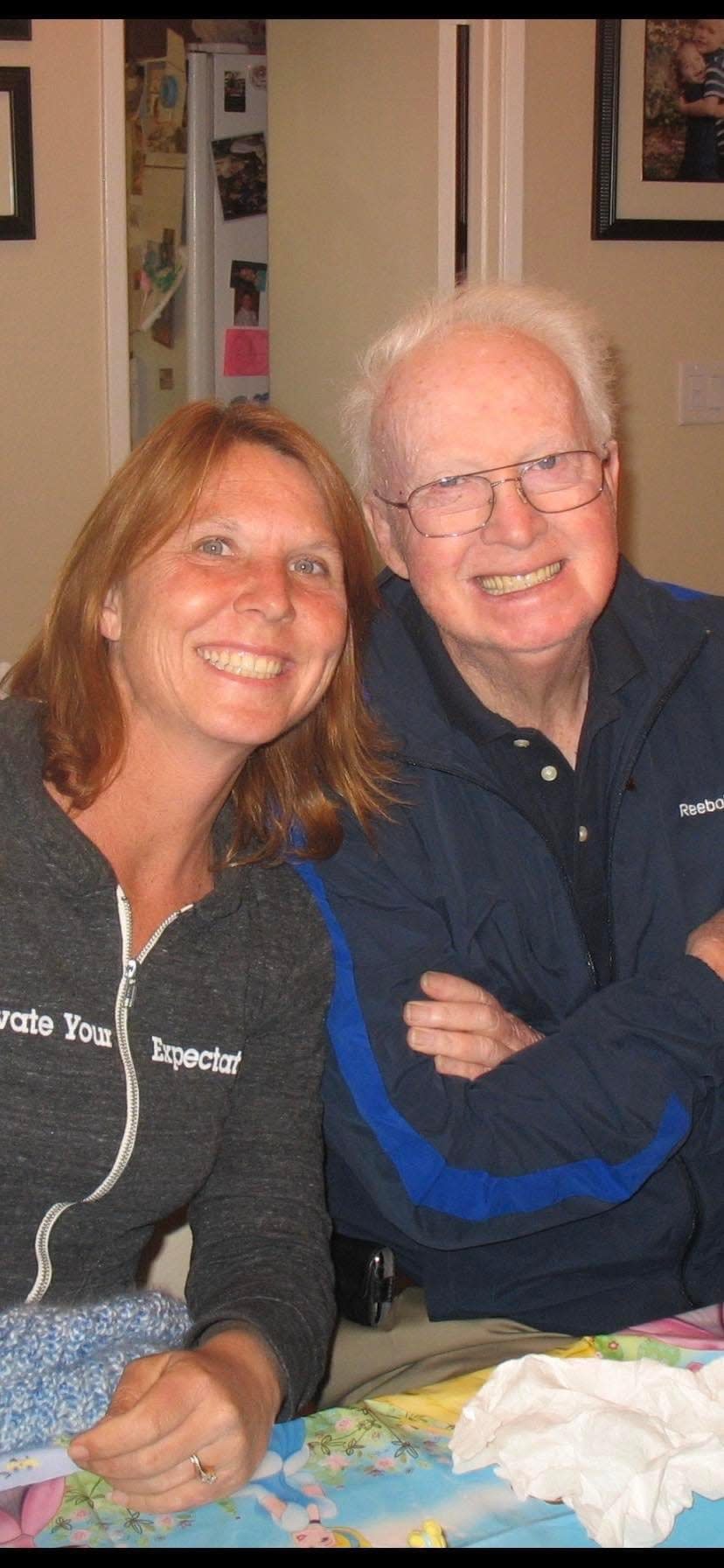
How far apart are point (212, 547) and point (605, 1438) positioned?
76 cm

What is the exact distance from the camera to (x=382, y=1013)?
1.33 metres

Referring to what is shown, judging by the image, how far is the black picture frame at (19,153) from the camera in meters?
2.57

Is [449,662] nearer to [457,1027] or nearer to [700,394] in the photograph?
[457,1027]

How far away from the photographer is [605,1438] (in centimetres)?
91

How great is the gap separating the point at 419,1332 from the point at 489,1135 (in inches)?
9.2

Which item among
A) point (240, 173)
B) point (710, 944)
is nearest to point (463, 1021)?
point (710, 944)

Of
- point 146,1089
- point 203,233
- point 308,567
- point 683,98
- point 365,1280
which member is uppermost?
point 683,98

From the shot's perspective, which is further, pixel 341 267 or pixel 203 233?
pixel 203 233

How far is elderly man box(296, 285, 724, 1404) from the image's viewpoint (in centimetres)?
130

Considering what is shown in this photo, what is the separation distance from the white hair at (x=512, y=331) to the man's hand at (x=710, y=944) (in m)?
0.53

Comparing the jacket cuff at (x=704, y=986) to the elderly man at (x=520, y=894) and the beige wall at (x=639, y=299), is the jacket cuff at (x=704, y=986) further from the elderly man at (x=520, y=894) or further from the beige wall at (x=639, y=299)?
the beige wall at (x=639, y=299)

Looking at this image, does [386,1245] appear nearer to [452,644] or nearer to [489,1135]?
[489,1135]

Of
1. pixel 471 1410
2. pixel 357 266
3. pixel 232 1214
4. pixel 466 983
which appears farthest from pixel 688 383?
pixel 471 1410

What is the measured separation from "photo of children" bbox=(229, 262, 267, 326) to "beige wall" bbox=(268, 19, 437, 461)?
1.21ft
